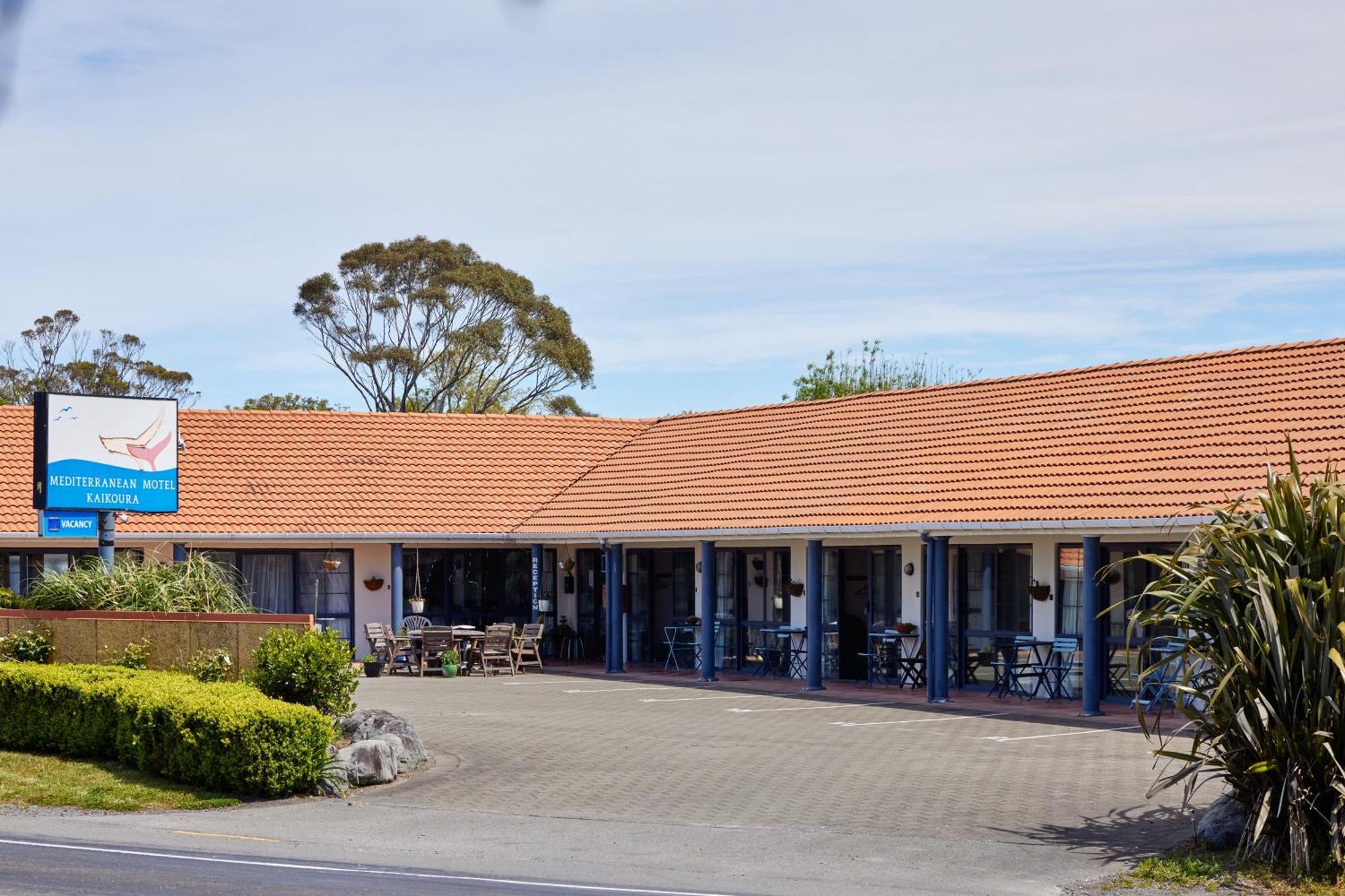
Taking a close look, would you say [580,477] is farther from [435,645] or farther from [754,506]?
[754,506]

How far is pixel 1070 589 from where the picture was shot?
74.6ft

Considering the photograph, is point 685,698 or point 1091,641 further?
point 685,698

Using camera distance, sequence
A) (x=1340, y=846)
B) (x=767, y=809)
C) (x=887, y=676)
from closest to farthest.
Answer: (x=1340, y=846) → (x=767, y=809) → (x=887, y=676)

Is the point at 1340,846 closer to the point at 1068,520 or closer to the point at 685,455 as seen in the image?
the point at 1068,520

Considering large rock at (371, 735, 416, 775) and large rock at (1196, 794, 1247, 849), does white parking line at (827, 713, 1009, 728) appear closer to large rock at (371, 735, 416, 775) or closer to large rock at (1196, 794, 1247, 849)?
large rock at (371, 735, 416, 775)

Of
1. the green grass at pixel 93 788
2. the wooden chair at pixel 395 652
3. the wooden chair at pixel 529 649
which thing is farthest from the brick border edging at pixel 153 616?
the wooden chair at pixel 529 649

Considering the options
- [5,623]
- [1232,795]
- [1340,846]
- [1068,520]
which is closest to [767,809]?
[1232,795]

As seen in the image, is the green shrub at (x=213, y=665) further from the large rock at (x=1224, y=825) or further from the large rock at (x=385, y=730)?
the large rock at (x=1224, y=825)

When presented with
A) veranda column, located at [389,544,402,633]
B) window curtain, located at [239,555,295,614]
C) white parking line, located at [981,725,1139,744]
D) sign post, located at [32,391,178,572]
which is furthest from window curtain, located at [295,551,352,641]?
white parking line, located at [981,725,1139,744]

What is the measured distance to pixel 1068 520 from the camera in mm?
20250

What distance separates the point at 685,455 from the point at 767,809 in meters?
17.8

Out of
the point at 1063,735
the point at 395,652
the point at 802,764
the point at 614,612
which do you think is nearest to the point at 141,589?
the point at 802,764

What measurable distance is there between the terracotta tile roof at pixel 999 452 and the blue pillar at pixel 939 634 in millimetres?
514

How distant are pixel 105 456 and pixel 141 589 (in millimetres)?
2521
